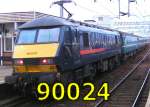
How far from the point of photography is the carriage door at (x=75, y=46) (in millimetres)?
15111

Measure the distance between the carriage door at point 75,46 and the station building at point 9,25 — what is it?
465 inches

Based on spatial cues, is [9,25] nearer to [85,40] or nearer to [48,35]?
[85,40]

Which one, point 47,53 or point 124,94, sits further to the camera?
point 124,94

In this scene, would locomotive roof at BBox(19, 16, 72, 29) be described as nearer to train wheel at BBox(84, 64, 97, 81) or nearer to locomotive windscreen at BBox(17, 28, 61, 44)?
locomotive windscreen at BBox(17, 28, 61, 44)

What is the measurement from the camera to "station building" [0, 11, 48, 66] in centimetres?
2759

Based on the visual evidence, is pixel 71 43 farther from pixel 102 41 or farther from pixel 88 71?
pixel 102 41

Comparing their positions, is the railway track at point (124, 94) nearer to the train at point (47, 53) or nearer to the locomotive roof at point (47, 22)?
the train at point (47, 53)

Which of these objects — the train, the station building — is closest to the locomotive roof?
the train

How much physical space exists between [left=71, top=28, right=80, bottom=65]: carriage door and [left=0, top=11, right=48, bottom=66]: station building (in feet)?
38.7

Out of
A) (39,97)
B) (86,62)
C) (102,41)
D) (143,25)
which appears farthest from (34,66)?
(143,25)

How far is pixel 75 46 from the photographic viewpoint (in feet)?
50.4

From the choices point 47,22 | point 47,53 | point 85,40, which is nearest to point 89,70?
point 85,40

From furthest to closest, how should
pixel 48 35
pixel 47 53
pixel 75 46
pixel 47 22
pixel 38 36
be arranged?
pixel 75 46, pixel 47 22, pixel 38 36, pixel 48 35, pixel 47 53

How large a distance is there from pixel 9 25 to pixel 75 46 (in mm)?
15107
